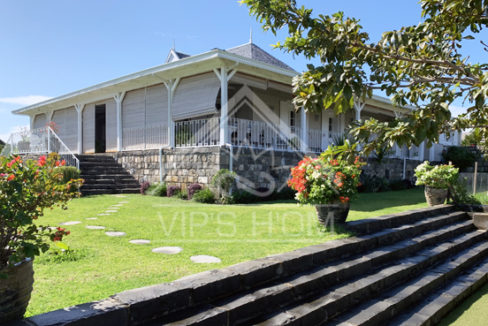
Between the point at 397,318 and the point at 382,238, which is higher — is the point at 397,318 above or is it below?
below

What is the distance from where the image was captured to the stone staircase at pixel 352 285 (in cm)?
253

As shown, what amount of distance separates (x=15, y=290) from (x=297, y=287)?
2.20 metres

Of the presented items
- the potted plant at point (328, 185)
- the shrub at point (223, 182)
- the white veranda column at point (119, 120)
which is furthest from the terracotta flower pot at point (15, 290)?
the white veranda column at point (119, 120)

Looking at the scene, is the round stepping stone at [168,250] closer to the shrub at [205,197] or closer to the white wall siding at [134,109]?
the shrub at [205,197]

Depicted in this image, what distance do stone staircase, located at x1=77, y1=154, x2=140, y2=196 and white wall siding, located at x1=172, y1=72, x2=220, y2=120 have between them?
294cm

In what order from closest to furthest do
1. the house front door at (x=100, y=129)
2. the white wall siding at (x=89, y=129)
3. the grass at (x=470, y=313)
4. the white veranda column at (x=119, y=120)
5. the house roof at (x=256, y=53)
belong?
the grass at (x=470, y=313), the white veranda column at (x=119, y=120), the house roof at (x=256, y=53), the white wall siding at (x=89, y=129), the house front door at (x=100, y=129)

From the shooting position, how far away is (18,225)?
1736 millimetres

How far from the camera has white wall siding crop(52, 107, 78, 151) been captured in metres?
15.8

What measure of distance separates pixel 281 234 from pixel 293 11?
114 inches

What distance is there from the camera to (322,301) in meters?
3.05

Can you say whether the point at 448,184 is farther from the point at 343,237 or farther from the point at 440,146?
the point at 440,146

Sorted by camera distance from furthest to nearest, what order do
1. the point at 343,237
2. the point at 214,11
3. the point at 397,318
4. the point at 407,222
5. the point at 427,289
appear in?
the point at 214,11, the point at 407,222, the point at 343,237, the point at 427,289, the point at 397,318

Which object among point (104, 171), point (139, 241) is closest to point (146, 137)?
point (104, 171)

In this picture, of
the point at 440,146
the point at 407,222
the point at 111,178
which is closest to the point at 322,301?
the point at 407,222
